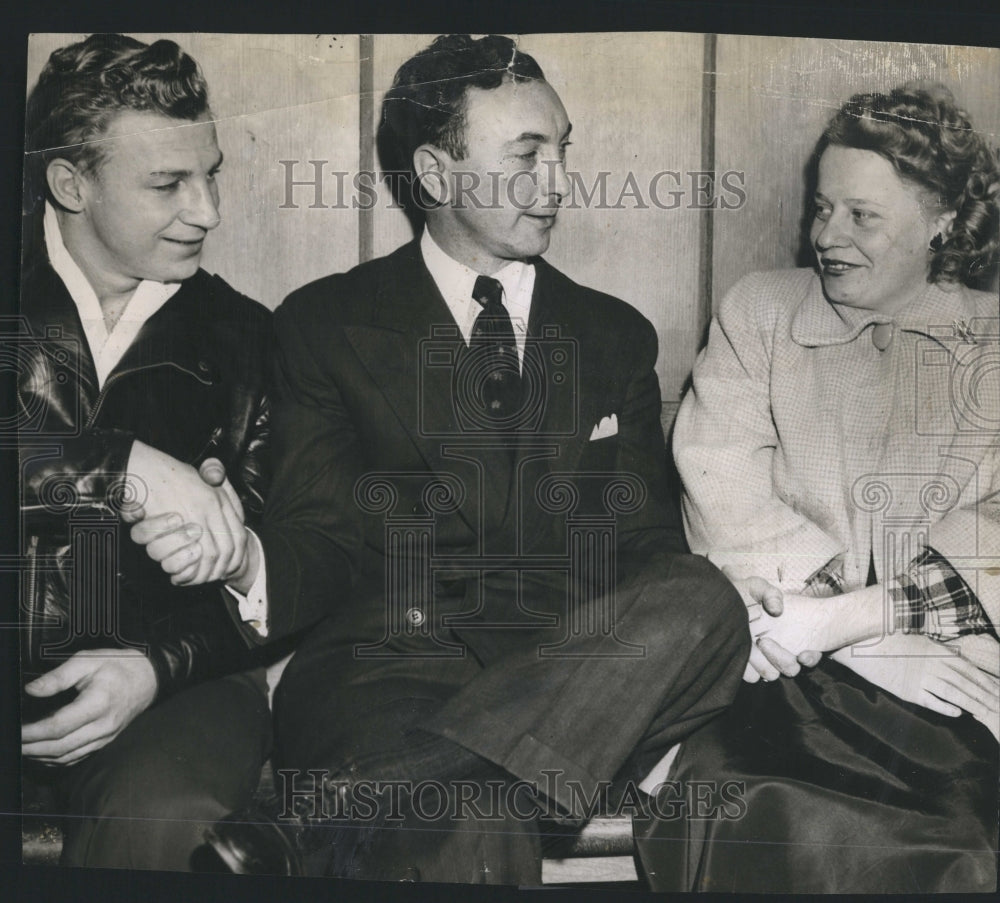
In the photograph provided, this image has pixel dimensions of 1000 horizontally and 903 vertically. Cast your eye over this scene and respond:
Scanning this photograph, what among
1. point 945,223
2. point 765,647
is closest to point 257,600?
point 765,647

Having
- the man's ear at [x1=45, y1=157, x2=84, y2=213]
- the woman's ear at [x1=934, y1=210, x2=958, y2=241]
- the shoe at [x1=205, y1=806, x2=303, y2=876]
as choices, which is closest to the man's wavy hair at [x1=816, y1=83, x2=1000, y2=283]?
the woman's ear at [x1=934, y1=210, x2=958, y2=241]

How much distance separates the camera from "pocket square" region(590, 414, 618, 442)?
278 centimetres

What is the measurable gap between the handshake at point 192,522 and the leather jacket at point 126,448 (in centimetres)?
3

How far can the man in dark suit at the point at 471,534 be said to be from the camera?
2.73 m

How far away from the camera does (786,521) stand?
109 inches

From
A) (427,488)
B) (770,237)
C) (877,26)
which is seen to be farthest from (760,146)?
(427,488)

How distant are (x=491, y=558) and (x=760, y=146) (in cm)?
118

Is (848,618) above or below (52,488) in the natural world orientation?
below

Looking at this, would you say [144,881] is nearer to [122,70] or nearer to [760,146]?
[122,70]

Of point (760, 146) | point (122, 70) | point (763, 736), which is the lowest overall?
point (763, 736)

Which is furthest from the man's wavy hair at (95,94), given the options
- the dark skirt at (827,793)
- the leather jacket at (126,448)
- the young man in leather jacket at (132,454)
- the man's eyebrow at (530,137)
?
the dark skirt at (827,793)

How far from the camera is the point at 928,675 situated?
109 inches

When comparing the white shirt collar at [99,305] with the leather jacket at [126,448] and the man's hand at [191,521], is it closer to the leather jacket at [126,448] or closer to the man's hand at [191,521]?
the leather jacket at [126,448]

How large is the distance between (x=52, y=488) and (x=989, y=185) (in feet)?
7.78
